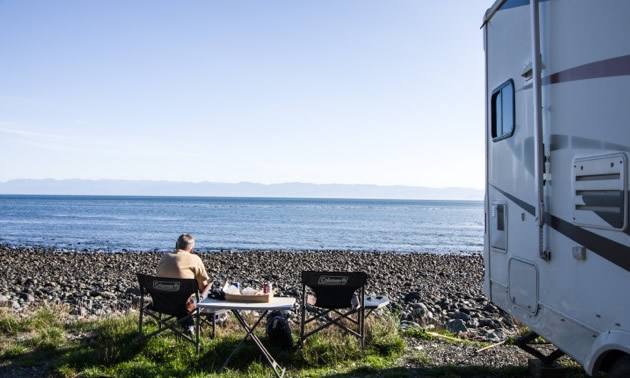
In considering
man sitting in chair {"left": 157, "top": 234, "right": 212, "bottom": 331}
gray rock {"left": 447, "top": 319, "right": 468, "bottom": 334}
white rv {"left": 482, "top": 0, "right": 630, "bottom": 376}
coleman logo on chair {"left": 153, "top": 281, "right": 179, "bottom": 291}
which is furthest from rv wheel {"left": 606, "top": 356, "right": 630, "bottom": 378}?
gray rock {"left": 447, "top": 319, "right": 468, "bottom": 334}

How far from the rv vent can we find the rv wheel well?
2.45ft

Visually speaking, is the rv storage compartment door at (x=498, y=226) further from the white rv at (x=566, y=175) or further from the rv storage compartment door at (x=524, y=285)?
the rv storage compartment door at (x=524, y=285)

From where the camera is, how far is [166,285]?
625 centimetres

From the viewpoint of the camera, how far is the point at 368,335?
6.65 metres

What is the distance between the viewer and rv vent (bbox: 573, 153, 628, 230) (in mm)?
3197

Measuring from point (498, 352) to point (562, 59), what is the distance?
371 cm

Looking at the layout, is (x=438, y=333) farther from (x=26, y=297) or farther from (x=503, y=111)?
(x=26, y=297)

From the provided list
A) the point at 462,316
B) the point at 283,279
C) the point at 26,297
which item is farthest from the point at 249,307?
the point at 283,279

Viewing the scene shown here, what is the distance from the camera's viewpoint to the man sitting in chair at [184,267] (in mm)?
6801

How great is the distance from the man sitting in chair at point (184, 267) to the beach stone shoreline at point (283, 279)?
2.88 m

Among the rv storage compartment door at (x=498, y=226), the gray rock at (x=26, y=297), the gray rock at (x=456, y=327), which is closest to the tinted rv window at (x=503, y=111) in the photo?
the rv storage compartment door at (x=498, y=226)

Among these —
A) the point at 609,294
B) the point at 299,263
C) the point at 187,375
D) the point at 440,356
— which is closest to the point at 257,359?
the point at 187,375

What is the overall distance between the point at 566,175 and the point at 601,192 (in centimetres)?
46

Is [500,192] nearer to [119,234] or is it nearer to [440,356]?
[440,356]
